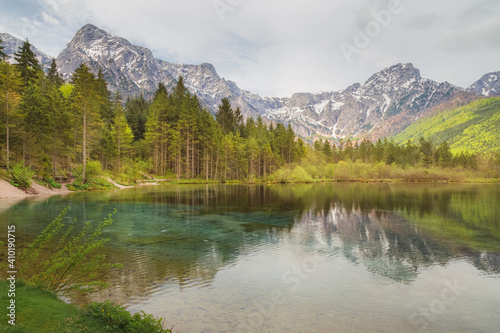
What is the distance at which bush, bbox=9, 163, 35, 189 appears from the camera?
33856mm

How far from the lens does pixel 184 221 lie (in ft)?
71.6

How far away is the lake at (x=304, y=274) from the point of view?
7262 mm

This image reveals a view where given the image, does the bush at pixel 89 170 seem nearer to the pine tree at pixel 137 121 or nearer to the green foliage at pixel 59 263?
the pine tree at pixel 137 121

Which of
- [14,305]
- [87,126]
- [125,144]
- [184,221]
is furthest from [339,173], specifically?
[14,305]

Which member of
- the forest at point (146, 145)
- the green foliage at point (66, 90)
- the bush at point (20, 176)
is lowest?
the bush at point (20, 176)

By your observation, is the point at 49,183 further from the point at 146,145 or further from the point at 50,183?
the point at 146,145

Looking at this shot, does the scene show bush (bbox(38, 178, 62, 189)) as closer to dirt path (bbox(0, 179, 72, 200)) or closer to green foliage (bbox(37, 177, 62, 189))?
green foliage (bbox(37, 177, 62, 189))

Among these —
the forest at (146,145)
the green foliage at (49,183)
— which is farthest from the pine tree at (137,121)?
the green foliage at (49,183)

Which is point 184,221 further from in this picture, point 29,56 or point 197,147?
point 29,56

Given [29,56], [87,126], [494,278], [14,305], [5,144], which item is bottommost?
[494,278]

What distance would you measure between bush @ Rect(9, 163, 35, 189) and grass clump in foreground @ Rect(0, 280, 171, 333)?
35.9 meters

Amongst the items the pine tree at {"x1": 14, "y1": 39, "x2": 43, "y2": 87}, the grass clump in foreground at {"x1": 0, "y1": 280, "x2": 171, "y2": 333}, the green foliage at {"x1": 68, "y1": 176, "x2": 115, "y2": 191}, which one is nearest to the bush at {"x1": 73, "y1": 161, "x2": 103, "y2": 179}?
the green foliage at {"x1": 68, "y1": 176, "x2": 115, "y2": 191}

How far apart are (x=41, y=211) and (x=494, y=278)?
29.9 m

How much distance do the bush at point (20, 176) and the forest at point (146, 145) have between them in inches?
11.1
